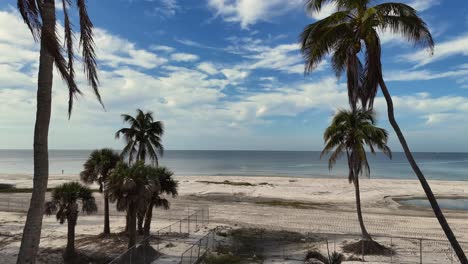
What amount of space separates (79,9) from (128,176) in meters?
9.99

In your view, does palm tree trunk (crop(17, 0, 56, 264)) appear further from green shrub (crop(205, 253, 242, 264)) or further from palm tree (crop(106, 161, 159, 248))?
green shrub (crop(205, 253, 242, 264))

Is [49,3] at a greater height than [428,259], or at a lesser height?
greater

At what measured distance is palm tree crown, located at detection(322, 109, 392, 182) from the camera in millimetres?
19859

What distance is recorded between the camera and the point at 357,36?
10.5 metres

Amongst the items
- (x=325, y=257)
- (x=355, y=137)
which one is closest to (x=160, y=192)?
(x=325, y=257)

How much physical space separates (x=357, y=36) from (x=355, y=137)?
34.7 ft

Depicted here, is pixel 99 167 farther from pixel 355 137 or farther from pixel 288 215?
pixel 288 215

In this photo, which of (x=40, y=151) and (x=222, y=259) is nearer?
(x=40, y=151)

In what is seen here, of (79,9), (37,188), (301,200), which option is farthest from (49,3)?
(301,200)

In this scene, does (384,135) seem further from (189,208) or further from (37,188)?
(189,208)

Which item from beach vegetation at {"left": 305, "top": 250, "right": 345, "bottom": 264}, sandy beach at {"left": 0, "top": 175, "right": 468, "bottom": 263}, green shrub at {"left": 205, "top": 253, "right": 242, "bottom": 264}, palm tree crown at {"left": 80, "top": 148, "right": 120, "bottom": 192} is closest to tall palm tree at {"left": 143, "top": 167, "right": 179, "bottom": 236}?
palm tree crown at {"left": 80, "top": 148, "right": 120, "bottom": 192}

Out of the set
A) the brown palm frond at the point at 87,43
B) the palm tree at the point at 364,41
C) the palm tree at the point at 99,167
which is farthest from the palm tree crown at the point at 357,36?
the palm tree at the point at 99,167

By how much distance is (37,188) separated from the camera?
7277mm

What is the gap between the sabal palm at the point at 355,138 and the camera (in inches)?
782
